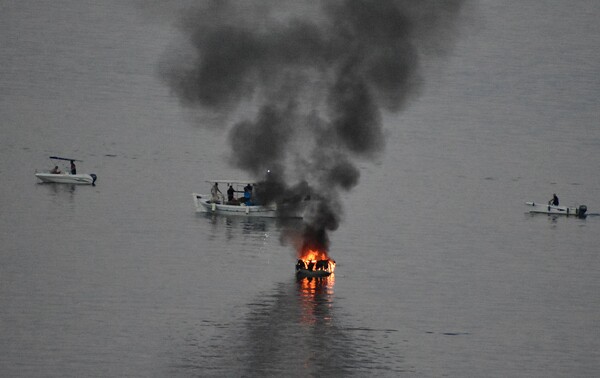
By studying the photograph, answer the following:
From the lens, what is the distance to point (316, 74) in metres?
87.0

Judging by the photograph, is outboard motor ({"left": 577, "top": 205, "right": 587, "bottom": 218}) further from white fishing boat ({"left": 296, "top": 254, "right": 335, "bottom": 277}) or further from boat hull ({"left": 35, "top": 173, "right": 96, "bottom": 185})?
white fishing boat ({"left": 296, "top": 254, "right": 335, "bottom": 277})

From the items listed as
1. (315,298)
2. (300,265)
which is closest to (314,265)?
(300,265)

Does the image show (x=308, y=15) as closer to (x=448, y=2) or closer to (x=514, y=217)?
(x=448, y=2)

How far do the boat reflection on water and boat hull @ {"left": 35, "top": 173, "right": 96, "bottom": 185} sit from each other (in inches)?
1821

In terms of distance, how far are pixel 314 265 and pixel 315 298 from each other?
5.84 meters

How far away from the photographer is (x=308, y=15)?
9206 centimetres

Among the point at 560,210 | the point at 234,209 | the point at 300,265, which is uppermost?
the point at 560,210

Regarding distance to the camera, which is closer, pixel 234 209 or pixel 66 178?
pixel 234 209

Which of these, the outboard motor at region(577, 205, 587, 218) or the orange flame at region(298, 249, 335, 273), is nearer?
the orange flame at region(298, 249, 335, 273)

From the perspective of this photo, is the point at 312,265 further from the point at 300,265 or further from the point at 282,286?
the point at 282,286

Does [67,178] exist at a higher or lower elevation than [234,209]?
higher

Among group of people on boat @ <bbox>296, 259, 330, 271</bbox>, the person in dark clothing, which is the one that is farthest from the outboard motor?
the person in dark clothing

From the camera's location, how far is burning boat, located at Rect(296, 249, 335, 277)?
72.2 meters

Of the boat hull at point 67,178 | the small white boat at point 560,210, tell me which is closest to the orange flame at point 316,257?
the small white boat at point 560,210
